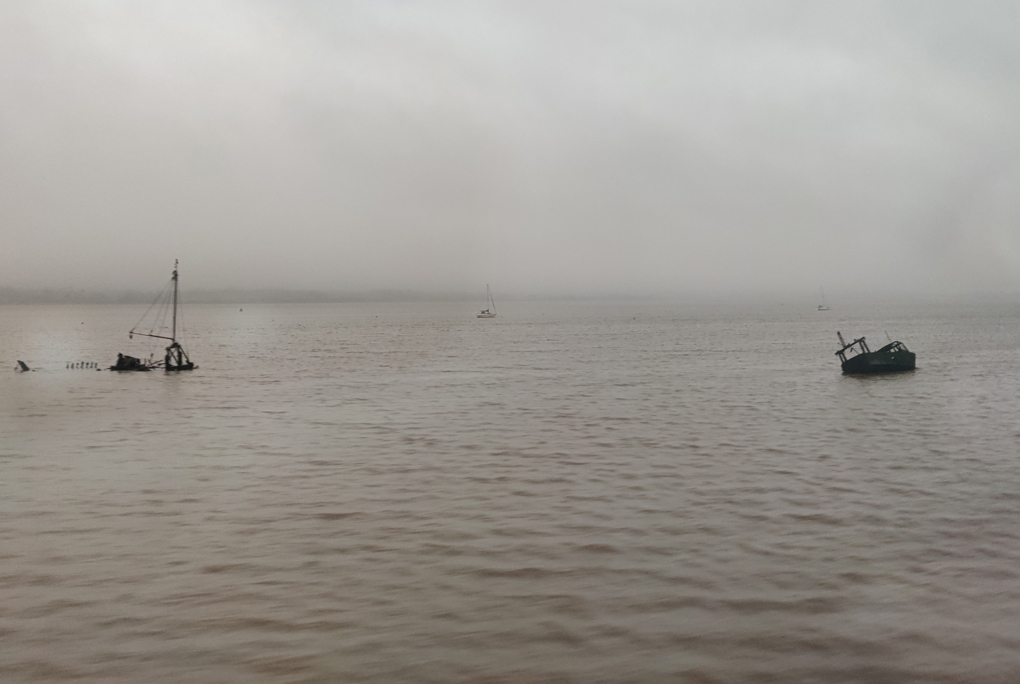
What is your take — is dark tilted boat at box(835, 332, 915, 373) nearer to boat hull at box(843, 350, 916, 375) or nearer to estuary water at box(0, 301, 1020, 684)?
boat hull at box(843, 350, 916, 375)

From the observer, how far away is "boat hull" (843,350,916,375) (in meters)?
55.4

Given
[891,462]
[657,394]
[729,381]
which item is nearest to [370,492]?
[891,462]

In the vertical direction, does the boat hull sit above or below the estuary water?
above

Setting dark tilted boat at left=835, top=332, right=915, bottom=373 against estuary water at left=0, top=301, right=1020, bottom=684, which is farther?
dark tilted boat at left=835, top=332, right=915, bottom=373

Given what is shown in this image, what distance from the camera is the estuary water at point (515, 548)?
10.2 meters

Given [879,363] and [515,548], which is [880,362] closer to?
[879,363]

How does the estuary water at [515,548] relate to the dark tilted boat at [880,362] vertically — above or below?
below

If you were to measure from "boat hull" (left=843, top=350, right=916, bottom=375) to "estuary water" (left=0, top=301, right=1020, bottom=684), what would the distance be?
64.6 feet

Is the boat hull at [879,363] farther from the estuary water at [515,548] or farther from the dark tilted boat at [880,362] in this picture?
the estuary water at [515,548]

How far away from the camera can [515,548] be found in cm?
1480

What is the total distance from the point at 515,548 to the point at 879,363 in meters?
51.2

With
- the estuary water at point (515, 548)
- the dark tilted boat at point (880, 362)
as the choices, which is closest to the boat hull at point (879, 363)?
the dark tilted boat at point (880, 362)

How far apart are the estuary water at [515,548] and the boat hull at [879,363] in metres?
19.7

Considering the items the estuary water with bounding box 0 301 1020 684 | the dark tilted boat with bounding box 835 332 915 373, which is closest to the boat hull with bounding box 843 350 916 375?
the dark tilted boat with bounding box 835 332 915 373
